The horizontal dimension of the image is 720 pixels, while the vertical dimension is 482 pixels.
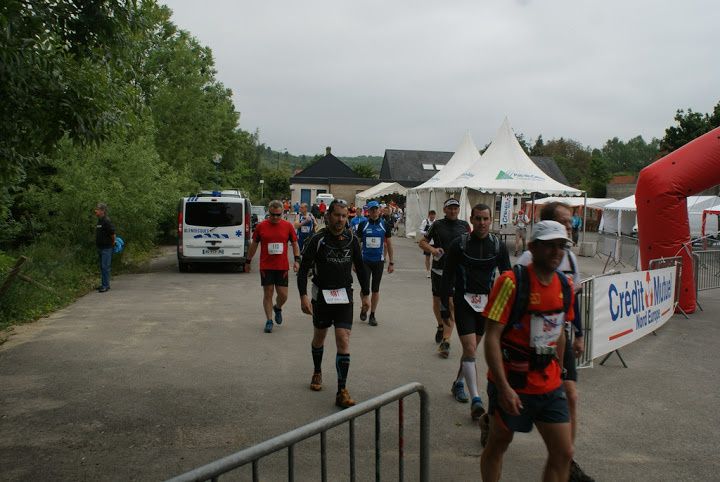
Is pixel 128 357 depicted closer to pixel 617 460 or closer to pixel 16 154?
pixel 16 154

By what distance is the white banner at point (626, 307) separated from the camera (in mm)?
7180

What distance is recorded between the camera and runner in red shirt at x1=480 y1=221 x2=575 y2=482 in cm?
338

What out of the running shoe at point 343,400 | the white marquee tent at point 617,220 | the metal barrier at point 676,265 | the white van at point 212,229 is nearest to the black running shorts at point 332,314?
the running shoe at point 343,400

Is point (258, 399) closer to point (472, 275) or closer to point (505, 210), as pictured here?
point (472, 275)

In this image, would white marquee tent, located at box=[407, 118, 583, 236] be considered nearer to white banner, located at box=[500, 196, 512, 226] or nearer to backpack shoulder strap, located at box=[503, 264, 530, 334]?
white banner, located at box=[500, 196, 512, 226]

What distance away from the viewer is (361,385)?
647 centimetres

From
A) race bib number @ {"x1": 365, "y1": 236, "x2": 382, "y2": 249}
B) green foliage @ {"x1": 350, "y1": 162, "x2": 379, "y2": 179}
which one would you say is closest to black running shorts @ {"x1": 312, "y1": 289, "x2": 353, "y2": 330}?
race bib number @ {"x1": 365, "y1": 236, "x2": 382, "y2": 249}

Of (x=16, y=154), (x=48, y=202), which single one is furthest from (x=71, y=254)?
(x=16, y=154)

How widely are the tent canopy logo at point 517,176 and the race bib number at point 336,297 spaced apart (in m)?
18.5

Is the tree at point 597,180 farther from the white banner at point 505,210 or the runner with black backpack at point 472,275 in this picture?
the runner with black backpack at point 472,275

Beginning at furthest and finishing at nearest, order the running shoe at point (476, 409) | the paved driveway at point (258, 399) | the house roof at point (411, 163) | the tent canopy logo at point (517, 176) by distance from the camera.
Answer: the house roof at point (411, 163)
the tent canopy logo at point (517, 176)
the running shoe at point (476, 409)
the paved driveway at point (258, 399)

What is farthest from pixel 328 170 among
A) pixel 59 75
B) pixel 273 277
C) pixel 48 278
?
pixel 59 75

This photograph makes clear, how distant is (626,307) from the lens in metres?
7.94

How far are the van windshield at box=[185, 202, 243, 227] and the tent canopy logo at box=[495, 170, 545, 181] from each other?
36.2ft
